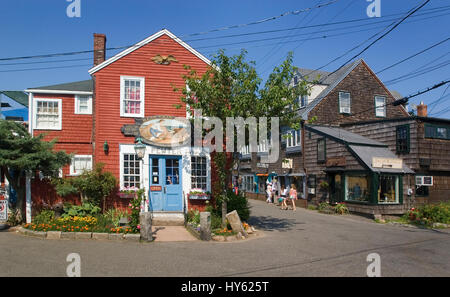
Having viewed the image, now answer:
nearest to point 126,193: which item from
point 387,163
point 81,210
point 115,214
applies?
point 115,214

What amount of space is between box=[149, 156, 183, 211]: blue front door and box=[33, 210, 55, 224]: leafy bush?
368 centimetres

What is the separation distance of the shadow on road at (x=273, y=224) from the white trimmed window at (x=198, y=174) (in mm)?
2844

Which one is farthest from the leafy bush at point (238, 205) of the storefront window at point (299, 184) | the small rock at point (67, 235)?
the storefront window at point (299, 184)

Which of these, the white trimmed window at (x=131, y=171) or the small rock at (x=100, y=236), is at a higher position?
the white trimmed window at (x=131, y=171)

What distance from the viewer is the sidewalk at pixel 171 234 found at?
11479mm

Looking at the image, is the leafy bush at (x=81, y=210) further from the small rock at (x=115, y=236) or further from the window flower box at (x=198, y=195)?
the window flower box at (x=198, y=195)

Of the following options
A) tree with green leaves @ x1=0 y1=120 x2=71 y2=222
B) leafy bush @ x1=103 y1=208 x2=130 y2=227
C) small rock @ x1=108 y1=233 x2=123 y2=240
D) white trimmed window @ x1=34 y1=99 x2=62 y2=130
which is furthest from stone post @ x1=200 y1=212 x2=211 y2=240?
white trimmed window @ x1=34 y1=99 x2=62 y2=130

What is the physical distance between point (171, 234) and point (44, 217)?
4.69 m

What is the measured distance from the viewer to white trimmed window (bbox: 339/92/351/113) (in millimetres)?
26378

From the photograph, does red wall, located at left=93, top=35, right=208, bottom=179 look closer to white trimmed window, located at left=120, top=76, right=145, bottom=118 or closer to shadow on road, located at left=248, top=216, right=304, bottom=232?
white trimmed window, located at left=120, top=76, right=145, bottom=118

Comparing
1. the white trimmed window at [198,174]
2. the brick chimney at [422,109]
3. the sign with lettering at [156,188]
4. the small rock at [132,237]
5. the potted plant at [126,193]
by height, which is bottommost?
the small rock at [132,237]

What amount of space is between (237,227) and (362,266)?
4.91 meters
